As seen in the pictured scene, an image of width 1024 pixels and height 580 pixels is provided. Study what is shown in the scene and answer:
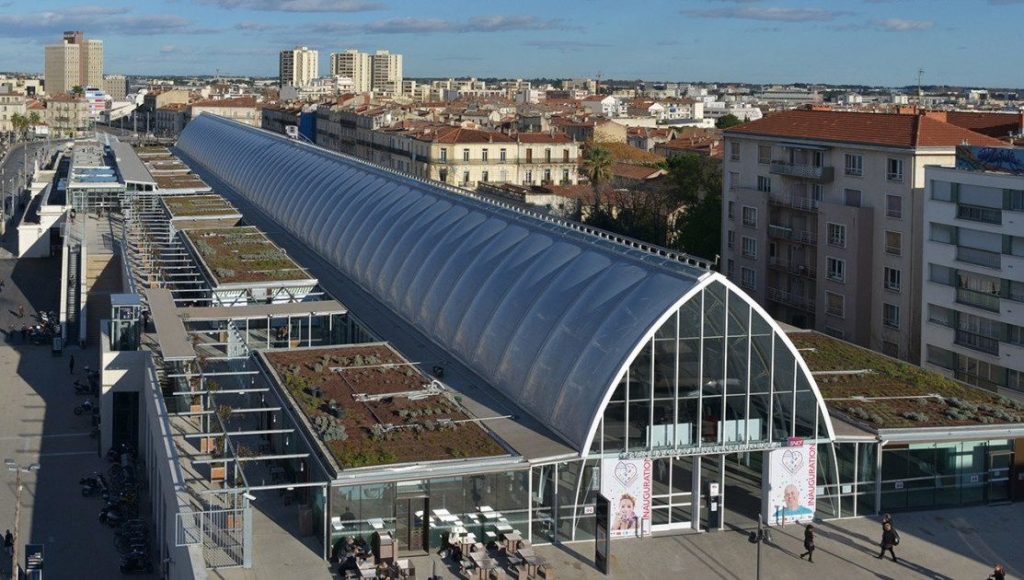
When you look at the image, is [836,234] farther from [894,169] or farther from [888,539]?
[888,539]

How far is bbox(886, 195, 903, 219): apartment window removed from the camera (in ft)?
166

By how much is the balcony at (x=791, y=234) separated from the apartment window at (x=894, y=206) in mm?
4164

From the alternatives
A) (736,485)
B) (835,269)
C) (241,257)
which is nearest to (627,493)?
(736,485)

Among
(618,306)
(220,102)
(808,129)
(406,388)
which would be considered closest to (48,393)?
(406,388)

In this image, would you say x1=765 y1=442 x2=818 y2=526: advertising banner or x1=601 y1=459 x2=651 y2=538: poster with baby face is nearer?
x1=601 y1=459 x2=651 y2=538: poster with baby face

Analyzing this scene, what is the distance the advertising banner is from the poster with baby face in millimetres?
2690

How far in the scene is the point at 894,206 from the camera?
5112 cm

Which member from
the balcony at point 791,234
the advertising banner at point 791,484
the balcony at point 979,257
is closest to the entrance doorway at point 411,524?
the advertising banner at point 791,484

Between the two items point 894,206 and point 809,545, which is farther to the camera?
point 894,206

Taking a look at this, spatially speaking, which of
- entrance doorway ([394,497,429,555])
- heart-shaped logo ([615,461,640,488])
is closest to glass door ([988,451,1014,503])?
heart-shaped logo ([615,461,640,488])

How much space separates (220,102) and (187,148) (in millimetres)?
58580

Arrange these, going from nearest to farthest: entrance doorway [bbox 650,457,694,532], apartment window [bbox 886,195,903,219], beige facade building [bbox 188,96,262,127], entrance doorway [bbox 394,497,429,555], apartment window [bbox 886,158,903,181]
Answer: entrance doorway [bbox 394,497,429,555]
entrance doorway [bbox 650,457,694,532]
apartment window [bbox 886,195,903,219]
apartment window [bbox 886,158,903,181]
beige facade building [bbox 188,96,262,127]

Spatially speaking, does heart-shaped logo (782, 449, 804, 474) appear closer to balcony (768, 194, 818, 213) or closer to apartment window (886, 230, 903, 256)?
apartment window (886, 230, 903, 256)

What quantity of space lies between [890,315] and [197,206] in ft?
114
